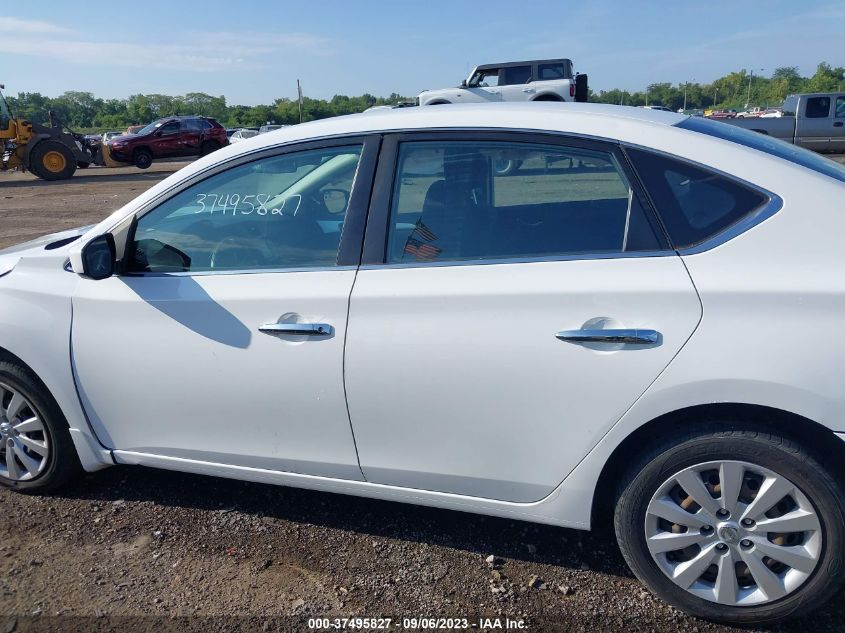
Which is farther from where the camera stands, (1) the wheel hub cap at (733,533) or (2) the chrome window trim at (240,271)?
(2) the chrome window trim at (240,271)

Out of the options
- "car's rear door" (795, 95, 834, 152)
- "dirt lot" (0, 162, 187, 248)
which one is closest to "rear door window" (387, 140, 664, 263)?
"dirt lot" (0, 162, 187, 248)

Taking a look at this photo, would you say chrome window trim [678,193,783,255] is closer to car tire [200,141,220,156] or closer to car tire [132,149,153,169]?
car tire [132,149,153,169]

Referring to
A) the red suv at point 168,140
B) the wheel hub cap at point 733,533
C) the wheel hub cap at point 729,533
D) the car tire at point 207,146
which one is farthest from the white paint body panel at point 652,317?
the car tire at point 207,146

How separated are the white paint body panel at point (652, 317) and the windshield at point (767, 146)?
90 mm

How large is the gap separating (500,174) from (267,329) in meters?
1.05

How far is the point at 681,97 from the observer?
95.1 meters

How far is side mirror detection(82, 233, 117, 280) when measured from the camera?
2.88 m

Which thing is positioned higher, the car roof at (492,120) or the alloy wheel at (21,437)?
the car roof at (492,120)

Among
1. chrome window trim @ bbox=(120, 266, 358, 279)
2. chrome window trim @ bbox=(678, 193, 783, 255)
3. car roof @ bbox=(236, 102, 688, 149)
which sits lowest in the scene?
chrome window trim @ bbox=(120, 266, 358, 279)

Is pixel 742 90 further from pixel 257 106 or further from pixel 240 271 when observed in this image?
pixel 240 271

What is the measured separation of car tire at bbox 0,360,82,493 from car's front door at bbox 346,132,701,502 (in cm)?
152

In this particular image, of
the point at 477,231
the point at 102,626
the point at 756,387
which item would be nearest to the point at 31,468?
the point at 102,626

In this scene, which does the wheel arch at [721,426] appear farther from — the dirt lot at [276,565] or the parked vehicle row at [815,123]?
the parked vehicle row at [815,123]

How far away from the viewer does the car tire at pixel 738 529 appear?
2.21 m
